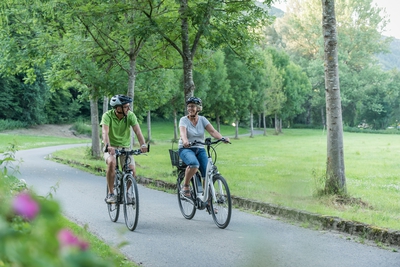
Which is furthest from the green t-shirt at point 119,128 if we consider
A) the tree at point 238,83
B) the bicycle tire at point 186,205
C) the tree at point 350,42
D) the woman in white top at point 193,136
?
the tree at point 350,42

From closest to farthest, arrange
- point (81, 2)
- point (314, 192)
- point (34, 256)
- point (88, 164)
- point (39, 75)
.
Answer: point (34, 256), point (314, 192), point (81, 2), point (88, 164), point (39, 75)

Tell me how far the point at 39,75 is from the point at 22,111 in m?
5.30

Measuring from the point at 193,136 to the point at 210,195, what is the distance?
102 centimetres

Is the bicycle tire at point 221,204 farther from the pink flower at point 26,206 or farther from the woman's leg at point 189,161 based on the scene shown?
the pink flower at point 26,206

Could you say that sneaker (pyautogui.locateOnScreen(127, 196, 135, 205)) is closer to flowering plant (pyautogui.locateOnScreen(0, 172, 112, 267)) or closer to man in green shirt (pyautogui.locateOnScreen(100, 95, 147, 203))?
man in green shirt (pyautogui.locateOnScreen(100, 95, 147, 203))

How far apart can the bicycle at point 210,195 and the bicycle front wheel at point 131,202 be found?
1118 mm

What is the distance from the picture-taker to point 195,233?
786 cm

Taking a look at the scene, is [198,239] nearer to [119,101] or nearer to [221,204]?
[221,204]

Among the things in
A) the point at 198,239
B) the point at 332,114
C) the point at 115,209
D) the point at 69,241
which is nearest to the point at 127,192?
the point at 115,209

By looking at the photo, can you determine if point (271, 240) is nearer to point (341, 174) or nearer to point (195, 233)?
point (195, 233)

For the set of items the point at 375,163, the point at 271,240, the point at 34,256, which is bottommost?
the point at 375,163

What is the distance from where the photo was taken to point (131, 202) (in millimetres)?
8172

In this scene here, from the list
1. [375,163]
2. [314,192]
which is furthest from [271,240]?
[375,163]

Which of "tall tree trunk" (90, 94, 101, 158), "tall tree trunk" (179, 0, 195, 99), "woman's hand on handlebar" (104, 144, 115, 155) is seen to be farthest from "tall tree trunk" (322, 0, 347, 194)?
"tall tree trunk" (90, 94, 101, 158)
